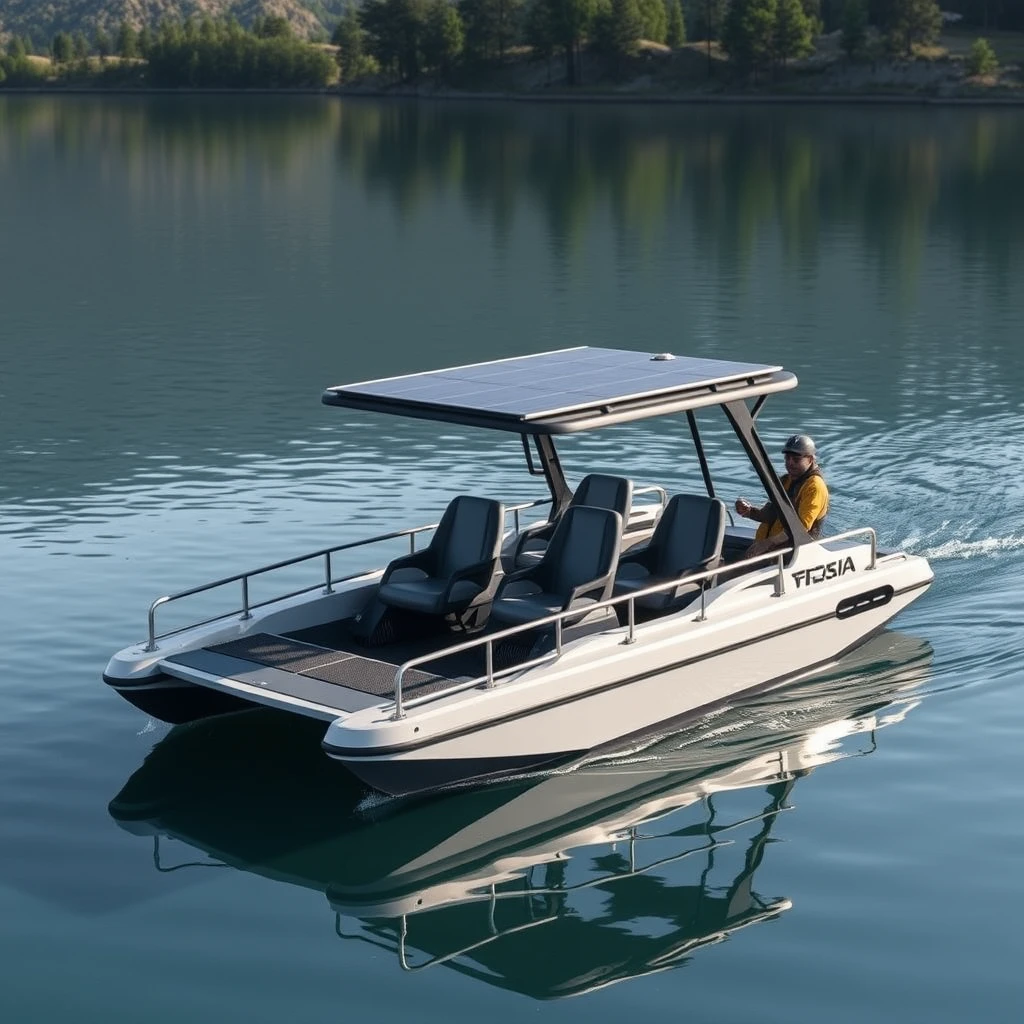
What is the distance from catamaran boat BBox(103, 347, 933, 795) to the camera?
503 inches

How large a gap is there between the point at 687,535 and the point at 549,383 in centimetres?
199

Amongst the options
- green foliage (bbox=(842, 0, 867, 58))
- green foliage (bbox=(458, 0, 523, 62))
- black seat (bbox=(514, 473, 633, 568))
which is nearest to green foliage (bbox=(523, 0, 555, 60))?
green foliage (bbox=(458, 0, 523, 62))

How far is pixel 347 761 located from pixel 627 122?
328ft

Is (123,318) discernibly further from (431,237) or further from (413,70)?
(413,70)

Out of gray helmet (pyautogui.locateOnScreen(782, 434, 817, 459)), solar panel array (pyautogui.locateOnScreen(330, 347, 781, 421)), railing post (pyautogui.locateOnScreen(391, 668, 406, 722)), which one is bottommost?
railing post (pyautogui.locateOnScreen(391, 668, 406, 722))

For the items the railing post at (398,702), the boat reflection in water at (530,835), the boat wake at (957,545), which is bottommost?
A: the boat reflection in water at (530,835)

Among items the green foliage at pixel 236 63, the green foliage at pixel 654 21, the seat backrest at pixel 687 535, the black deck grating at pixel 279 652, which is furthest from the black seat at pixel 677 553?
the green foliage at pixel 236 63

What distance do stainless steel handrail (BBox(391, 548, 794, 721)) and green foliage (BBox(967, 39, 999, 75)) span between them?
113m

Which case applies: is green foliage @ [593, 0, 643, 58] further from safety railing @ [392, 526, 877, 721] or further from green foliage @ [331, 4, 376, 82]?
safety railing @ [392, 526, 877, 721]

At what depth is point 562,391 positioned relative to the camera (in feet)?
45.3

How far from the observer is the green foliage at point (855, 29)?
129m

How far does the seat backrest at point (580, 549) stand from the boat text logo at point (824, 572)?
182 cm

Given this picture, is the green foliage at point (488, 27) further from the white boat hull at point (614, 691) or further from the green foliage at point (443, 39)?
the white boat hull at point (614, 691)

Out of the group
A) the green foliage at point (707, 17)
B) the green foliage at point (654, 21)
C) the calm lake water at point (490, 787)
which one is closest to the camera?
the calm lake water at point (490, 787)
